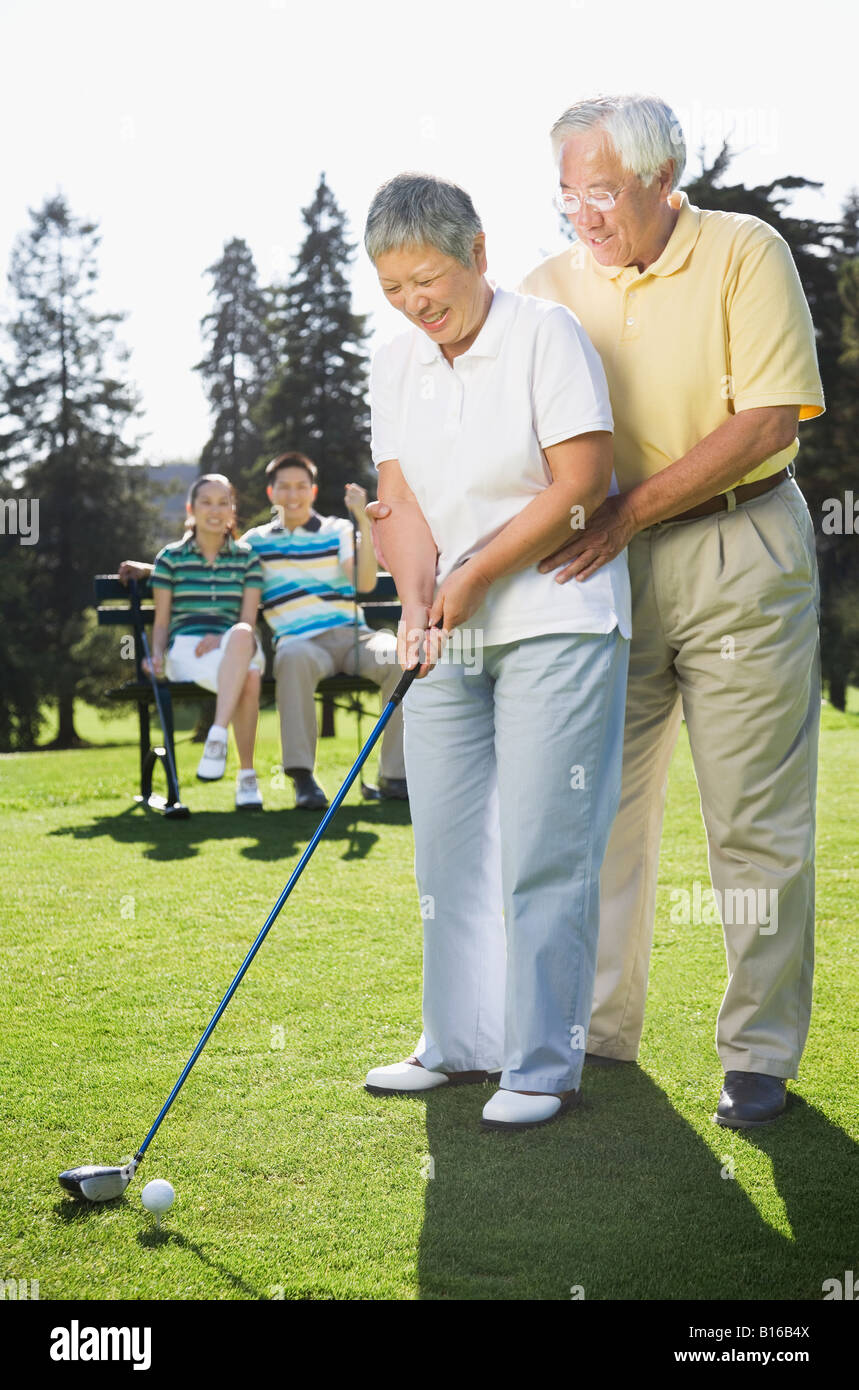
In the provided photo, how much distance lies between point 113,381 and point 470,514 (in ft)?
93.5

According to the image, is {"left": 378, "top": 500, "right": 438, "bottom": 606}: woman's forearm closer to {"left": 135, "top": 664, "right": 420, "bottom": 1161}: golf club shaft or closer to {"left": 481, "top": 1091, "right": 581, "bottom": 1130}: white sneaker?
{"left": 135, "top": 664, "right": 420, "bottom": 1161}: golf club shaft

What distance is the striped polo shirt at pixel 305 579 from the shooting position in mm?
6473

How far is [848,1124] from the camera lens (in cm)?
245

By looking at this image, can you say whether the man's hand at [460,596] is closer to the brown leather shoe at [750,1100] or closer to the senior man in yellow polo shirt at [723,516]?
the senior man in yellow polo shirt at [723,516]

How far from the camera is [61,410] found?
2917 centimetres

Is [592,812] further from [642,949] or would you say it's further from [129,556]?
[129,556]

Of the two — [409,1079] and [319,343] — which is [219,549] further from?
[319,343]

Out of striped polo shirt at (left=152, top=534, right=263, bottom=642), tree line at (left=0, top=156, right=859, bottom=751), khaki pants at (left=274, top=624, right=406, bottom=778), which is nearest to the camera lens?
khaki pants at (left=274, top=624, right=406, bottom=778)

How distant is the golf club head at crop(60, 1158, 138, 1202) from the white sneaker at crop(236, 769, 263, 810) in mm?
3782

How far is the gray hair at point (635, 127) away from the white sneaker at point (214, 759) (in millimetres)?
4022

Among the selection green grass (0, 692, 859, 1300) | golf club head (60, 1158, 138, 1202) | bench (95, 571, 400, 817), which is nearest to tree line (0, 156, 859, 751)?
bench (95, 571, 400, 817)

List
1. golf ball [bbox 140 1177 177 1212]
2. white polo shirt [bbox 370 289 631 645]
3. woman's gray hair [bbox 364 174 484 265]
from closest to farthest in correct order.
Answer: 1. golf ball [bbox 140 1177 177 1212]
2. woman's gray hair [bbox 364 174 484 265]
3. white polo shirt [bbox 370 289 631 645]

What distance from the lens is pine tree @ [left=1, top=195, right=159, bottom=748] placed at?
28.7 meters

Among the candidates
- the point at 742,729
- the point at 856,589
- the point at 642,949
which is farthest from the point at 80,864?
the point at 856,589
